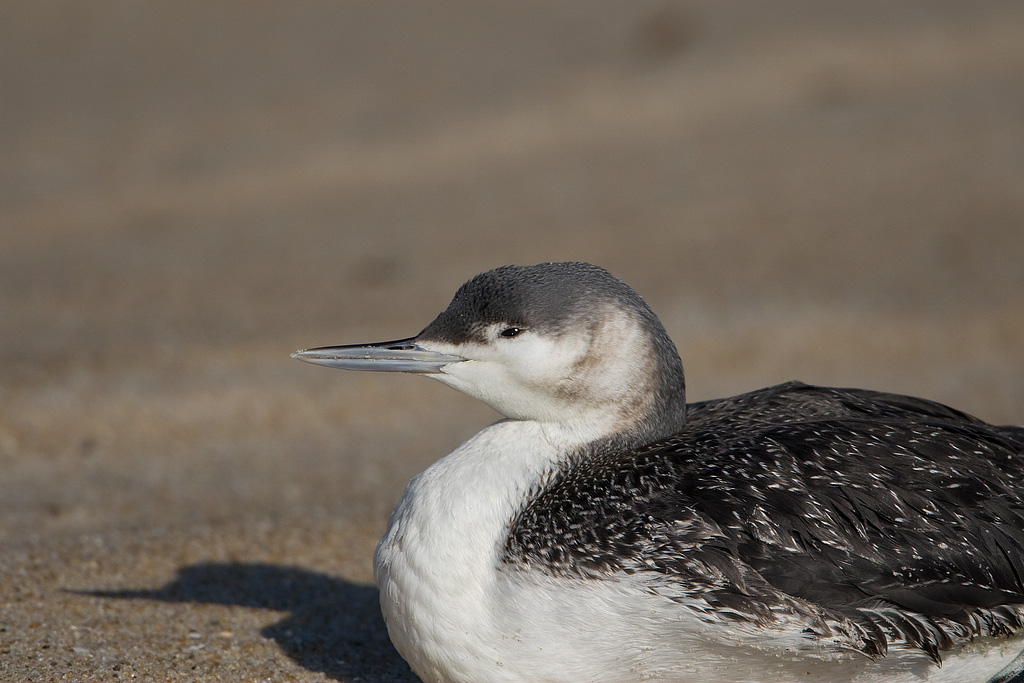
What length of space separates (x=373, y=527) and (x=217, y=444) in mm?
1976

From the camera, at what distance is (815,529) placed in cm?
390

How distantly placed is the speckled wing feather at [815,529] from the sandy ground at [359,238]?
131 centimetres

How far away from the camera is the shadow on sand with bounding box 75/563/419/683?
4.89 m

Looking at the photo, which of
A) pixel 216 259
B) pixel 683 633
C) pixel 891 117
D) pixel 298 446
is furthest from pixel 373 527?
pixel 891 117

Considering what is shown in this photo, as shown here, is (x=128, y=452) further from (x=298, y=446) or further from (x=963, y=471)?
(x=963, y=471)

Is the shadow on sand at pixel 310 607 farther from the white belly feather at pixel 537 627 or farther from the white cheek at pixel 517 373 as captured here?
the white cheek at pixel 517 373

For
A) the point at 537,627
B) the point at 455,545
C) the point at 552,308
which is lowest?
the point at 537,627

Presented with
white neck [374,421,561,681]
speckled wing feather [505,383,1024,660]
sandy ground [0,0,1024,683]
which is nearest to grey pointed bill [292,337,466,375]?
white neck [374,421,561,681]

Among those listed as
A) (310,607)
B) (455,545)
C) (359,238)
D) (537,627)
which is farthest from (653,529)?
(359,238)

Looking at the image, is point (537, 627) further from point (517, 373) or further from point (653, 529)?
point (517, 373)

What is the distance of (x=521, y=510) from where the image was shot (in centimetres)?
419

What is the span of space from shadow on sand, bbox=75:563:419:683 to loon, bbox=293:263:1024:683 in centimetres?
75

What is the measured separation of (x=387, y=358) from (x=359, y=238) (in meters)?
7.47

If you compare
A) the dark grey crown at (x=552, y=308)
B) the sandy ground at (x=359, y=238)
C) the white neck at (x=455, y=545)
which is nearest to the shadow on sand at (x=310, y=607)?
the sandy ground at (x=359, y=238)
